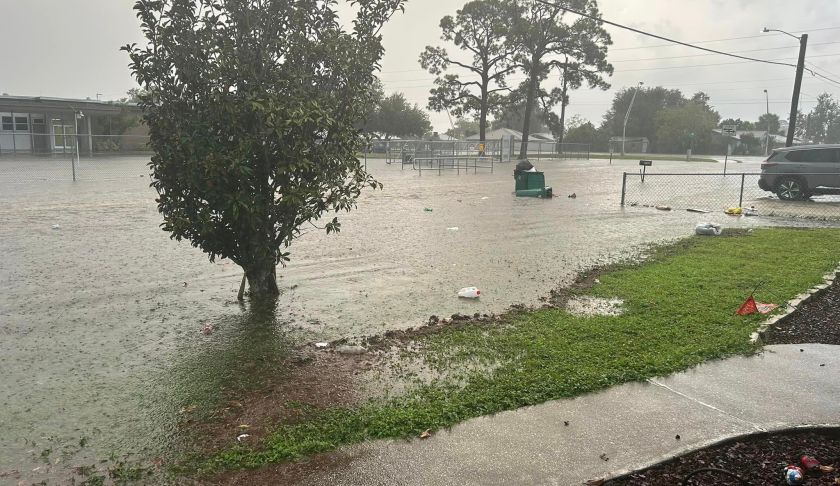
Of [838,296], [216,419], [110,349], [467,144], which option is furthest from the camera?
[467,144]

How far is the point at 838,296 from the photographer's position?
23.8 ft

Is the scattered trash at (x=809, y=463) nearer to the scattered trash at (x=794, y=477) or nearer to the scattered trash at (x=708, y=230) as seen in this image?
the scattered trash at (x=794, y=477)

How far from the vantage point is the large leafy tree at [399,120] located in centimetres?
8094

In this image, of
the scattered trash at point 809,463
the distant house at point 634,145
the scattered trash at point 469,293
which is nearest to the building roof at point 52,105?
the scattered trash at point 469,293

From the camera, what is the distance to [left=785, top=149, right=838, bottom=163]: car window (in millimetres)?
18891

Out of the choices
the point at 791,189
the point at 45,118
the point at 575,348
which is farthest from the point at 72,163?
the point at 45,118

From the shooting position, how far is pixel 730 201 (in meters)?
19.6

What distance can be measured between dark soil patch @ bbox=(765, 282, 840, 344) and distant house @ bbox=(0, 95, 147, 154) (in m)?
41.8

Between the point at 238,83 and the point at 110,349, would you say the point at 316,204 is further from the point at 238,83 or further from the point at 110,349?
the point at 110,349

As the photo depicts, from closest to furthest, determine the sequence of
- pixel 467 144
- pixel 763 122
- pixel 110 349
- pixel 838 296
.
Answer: pixel 110 349
pixel 838 296
pixel 467 144
pixel 763 122

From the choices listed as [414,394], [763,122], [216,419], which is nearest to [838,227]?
[414,394]

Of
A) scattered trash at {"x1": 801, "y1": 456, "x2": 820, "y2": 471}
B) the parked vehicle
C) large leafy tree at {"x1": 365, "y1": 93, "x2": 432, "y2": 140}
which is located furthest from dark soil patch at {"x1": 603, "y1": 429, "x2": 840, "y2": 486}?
large leafy tree at {"x1": 365, "y1": 93, "x2": 432, "y2": 140}

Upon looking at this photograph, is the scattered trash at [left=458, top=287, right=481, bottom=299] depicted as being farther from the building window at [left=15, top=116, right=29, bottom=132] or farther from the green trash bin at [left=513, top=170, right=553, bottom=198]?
the building window at [left=15, top=116, right=29, bottom=132]

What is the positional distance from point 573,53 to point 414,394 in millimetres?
56514
